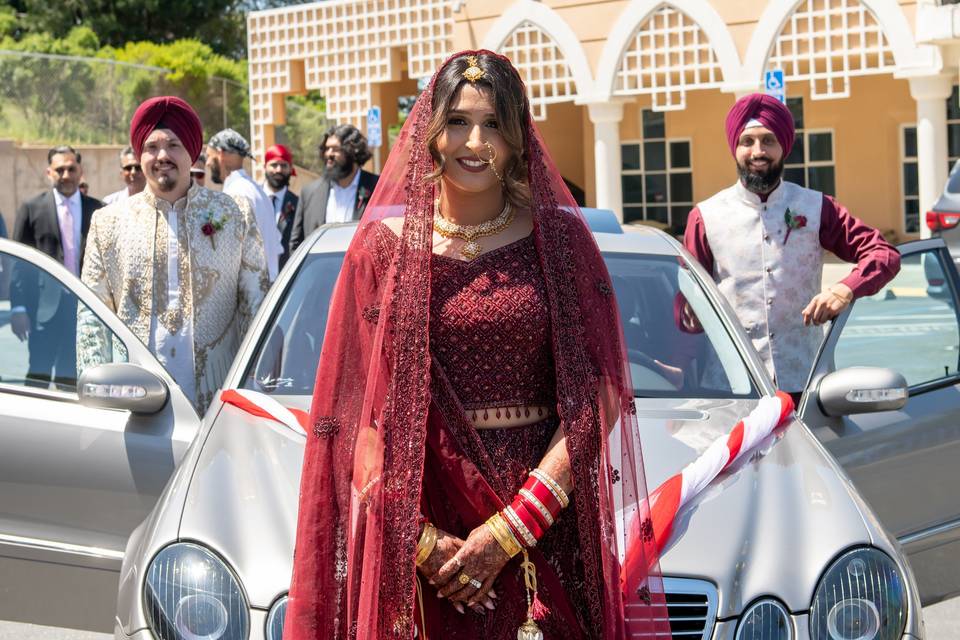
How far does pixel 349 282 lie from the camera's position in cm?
287

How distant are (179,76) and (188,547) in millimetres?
28813

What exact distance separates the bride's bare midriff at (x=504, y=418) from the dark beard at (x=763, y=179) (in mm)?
2724

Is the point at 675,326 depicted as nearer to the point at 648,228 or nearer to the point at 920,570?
the point at 648,228

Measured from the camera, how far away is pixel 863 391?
422 centimetres

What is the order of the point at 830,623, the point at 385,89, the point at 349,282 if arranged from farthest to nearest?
the point at 385,89 < the point at 830,623 < the point at 349,282

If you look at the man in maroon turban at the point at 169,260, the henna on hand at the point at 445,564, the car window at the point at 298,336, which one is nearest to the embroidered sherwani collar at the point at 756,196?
the car window at the point at 298,336

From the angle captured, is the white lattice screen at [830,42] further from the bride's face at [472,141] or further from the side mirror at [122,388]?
the bride's face at [472,141]

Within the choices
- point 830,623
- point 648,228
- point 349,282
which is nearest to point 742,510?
point 830,623

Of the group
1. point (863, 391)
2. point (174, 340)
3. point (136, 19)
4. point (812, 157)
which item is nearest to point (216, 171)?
point (174, 340)

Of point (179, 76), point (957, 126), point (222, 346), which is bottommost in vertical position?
point (222, 346)

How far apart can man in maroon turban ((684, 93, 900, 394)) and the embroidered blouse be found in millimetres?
2558

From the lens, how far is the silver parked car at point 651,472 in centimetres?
318

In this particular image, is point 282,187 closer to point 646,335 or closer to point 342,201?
point 342,201

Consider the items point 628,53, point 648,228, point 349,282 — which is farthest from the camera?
point 628,53
